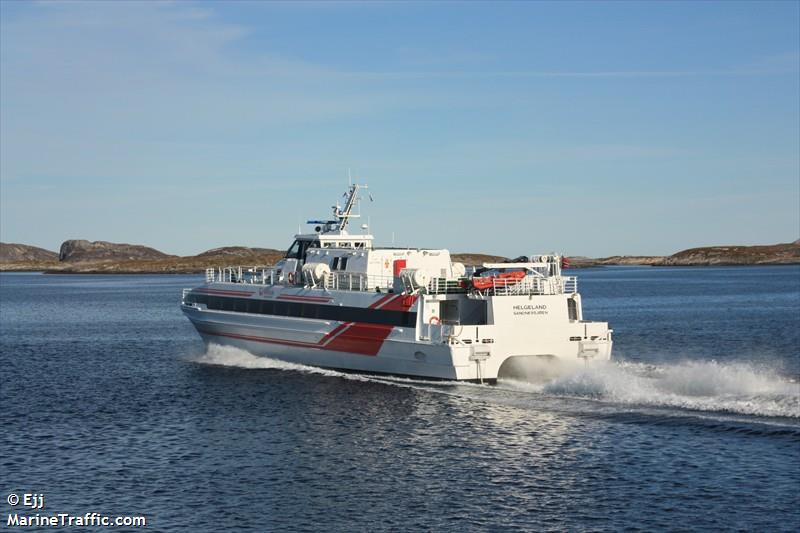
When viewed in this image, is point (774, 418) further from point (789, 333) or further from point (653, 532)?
point (789, 333)

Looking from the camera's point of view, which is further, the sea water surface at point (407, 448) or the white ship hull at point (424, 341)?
the white ship hull at point (424, 341)

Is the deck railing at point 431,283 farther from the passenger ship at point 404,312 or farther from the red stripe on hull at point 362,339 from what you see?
the red stripe on hull at point 362,339

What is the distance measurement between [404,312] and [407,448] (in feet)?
29.7

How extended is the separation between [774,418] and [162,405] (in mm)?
19150

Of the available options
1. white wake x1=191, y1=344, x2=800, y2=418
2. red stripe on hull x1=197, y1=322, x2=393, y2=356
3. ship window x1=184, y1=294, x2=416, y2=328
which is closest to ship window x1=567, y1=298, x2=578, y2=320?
white wake x1=191, y1=344, x2=800, y2=418

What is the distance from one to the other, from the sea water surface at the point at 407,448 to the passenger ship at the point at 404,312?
3.00ft

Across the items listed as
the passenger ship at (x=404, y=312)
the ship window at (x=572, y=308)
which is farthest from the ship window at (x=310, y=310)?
the ship window at (x=572, y=308)

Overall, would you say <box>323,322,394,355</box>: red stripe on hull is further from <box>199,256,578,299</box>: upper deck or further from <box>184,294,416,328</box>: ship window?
<box>199,256,578,299</box>: upper deck

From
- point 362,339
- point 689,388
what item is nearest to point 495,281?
point 362,339

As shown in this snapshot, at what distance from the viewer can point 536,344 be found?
103 feet

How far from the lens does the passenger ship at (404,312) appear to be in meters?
31.1

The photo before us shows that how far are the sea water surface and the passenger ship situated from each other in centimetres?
91

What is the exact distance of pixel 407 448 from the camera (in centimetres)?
2394

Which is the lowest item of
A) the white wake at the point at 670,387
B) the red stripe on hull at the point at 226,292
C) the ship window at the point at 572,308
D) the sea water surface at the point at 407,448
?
the sea water surface at the point at 407,448
